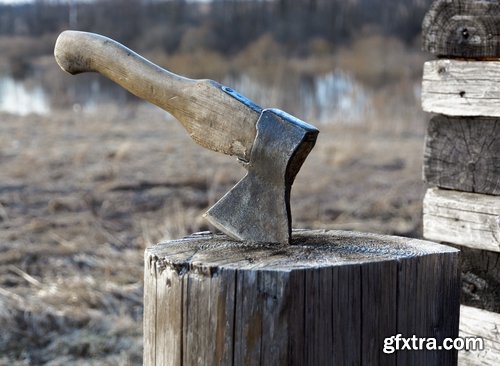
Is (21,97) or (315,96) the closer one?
(315,96)

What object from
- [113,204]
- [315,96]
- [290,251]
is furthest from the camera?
[315,96]

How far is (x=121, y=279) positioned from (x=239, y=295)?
10.1 feet

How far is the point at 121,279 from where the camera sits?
4.70 metres

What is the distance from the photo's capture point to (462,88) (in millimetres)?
2920

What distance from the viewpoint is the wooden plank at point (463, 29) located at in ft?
9.21

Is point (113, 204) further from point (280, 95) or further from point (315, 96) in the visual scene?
point (315, 96)

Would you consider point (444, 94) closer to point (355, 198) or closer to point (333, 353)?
point (333, 353)

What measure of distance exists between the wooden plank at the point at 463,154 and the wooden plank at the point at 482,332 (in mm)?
488

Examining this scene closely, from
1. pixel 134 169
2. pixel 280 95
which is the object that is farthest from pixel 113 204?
pixel 280 95

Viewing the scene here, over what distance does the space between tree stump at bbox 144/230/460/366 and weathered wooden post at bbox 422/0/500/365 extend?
978mm

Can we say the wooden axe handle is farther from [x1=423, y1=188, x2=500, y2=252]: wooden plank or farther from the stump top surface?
[x1=423, y1=188, x2=500, y2=252]: wooden plank

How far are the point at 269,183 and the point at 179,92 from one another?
405 millimetres

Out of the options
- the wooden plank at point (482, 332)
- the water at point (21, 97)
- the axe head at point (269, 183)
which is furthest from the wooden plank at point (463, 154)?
the water at point (21, 97)

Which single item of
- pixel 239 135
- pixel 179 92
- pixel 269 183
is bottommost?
pixel 269 183
